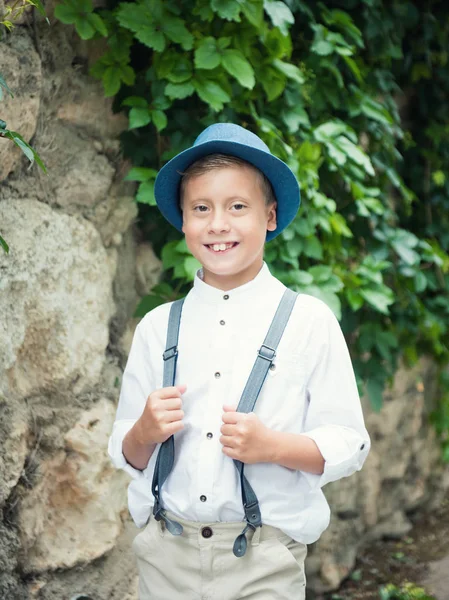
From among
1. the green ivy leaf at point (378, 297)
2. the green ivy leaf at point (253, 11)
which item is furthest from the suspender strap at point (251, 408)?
the green ivy leaf at point (378, 297)

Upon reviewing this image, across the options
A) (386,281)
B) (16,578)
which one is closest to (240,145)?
(16,578)

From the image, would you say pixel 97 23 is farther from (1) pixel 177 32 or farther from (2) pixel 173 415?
(2) pixel 173 415

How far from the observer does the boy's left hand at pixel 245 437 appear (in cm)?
145

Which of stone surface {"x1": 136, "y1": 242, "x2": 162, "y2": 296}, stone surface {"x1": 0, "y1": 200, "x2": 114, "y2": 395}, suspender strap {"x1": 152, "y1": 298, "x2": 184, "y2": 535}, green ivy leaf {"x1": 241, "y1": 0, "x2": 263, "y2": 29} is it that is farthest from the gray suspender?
green ivy leaf {"x1": 241, "y1": 0, "x2": 263, "y2": 29}

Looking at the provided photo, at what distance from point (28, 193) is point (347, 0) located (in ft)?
5.11

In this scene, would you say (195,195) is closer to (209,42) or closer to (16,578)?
(209,42)

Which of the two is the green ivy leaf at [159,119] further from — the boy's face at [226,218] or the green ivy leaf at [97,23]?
the boy's face at [226,218]

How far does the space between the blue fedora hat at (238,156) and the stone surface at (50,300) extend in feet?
1.38

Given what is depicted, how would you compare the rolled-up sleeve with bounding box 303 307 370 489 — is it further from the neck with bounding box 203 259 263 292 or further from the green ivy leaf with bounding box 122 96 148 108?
the green ivy leaf with bounding box 122 96 148 108

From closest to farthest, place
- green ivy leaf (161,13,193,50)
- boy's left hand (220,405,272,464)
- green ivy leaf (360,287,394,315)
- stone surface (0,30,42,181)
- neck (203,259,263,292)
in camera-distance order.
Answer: boy's left hand (220,405,272,464) → neck (203,259,263,292) → stone surface (0,30,42,181) → green ivy leaf (161,13,193,50) → green ivy leaf (360,287,394,315)

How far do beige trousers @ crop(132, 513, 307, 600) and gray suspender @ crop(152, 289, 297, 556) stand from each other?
35 mm

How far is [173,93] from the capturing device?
211 cm

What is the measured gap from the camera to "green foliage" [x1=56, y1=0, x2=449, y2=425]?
6.98ft

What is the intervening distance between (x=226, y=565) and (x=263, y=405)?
33cm
